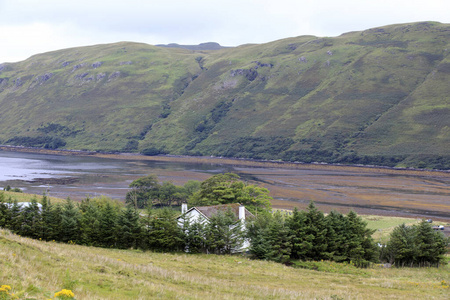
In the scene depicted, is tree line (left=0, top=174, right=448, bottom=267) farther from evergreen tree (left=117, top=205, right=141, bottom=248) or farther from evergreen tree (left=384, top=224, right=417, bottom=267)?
evergreen tree (left=384, top=224, right=417, bottom=267)

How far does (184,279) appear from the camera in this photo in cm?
2195

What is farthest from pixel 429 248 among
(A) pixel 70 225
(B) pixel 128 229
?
(A) pixel 70 225

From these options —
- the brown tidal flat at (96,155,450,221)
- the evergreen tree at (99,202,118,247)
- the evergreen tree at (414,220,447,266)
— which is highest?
the evergreen tree at (99,202,118,247)

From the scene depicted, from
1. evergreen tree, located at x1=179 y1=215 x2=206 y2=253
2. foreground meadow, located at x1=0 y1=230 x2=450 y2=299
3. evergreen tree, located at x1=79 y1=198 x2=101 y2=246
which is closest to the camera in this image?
foreground meadow, located at x1=0 y1=230 x2=450 y2=299

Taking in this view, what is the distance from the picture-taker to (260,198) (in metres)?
60.0

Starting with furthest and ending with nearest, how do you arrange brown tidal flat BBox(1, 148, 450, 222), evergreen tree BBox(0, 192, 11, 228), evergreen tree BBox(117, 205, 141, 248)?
brown tidal flat BBox(1, 148, 450, 222)
evergreen tree BBox(0, 192, 11, 228)
evergreen tree BBox(117, 205, 141, 248)

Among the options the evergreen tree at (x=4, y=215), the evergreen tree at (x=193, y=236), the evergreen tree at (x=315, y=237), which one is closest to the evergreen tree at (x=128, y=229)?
the evergreen tree at (x=193, y=236)

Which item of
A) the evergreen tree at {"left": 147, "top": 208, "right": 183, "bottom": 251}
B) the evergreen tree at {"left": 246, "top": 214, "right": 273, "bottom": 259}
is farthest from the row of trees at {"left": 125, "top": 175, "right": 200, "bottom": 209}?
the evergreen tree at {"left": 147, "top": 208, "right": 183, "bottom": 251}

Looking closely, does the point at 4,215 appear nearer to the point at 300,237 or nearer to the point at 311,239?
the point at 300,237

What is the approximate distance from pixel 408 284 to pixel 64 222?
1126 inches

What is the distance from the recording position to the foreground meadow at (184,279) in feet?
52.2

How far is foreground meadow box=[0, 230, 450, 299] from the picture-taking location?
52.2ft

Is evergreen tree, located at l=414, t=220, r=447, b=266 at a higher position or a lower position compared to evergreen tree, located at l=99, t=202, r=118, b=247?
lower

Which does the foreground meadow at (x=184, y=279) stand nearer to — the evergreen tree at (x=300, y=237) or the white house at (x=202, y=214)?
the evergreen tree at (x=300, y=237)
